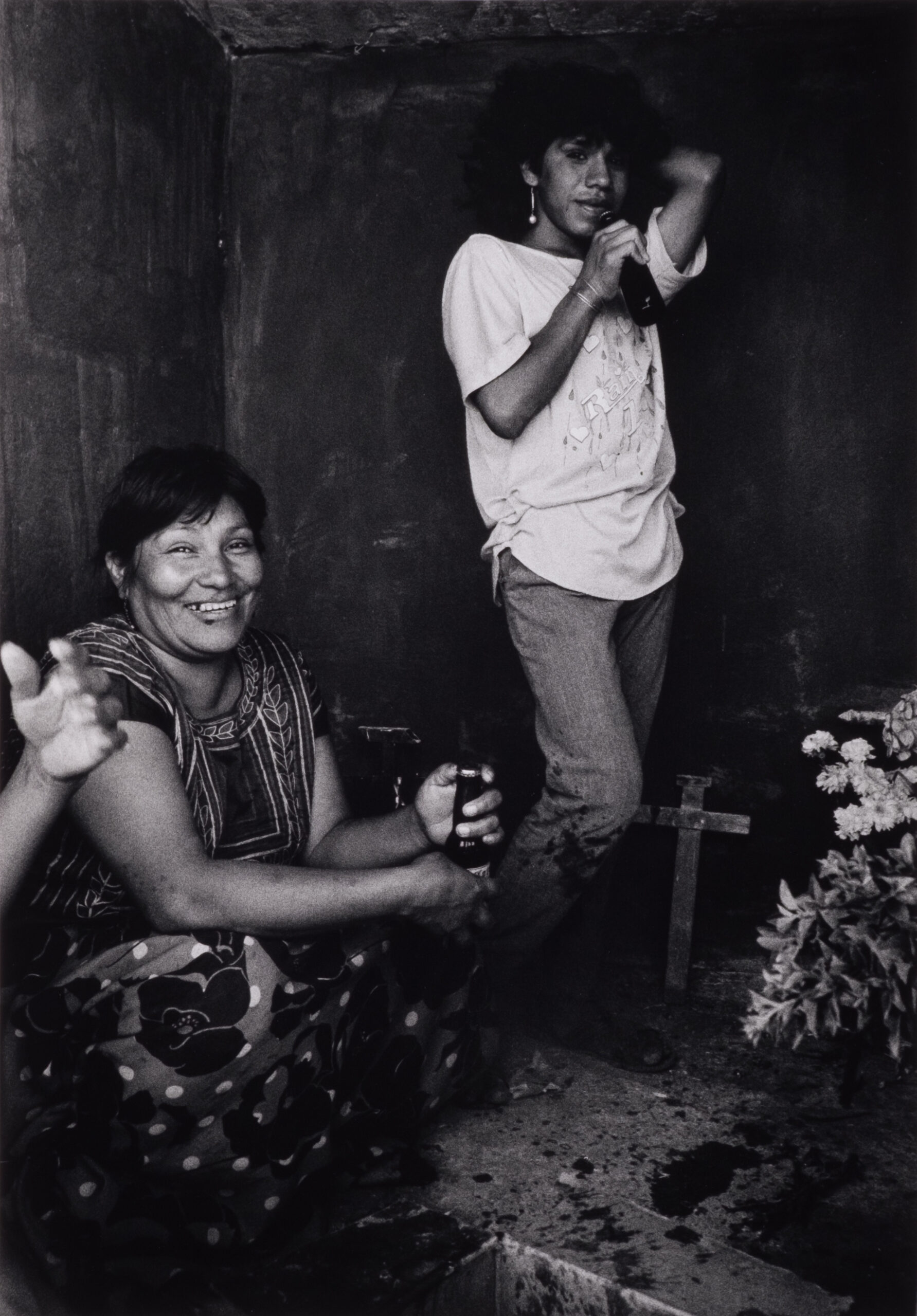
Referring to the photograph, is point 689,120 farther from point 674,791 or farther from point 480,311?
point 674,791

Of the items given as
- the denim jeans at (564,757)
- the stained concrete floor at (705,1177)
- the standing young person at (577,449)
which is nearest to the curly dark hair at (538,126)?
the standing young person at (577,449)

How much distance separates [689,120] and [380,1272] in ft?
9.37

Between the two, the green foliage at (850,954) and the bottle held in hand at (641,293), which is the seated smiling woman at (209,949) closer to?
the green foliage at (850,954)

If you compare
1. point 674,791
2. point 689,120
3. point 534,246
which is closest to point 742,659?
point 674,791

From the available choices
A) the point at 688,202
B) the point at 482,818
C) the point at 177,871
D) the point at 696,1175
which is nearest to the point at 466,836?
the point at 482,818

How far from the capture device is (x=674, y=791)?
333 centimetres

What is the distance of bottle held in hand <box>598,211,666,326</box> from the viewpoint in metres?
2.51

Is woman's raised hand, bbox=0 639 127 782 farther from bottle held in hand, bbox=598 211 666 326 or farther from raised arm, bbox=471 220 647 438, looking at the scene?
bottle held in hand, bbox=598 211 666 326

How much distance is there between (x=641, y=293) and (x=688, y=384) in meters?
0.72

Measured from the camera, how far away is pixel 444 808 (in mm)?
2293

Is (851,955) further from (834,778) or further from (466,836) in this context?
(834,778)

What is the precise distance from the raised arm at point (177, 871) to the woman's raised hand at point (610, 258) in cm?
132

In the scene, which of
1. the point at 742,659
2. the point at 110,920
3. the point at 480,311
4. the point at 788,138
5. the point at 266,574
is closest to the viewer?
the point at 110,920

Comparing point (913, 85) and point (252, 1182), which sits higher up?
point (913, 85)
